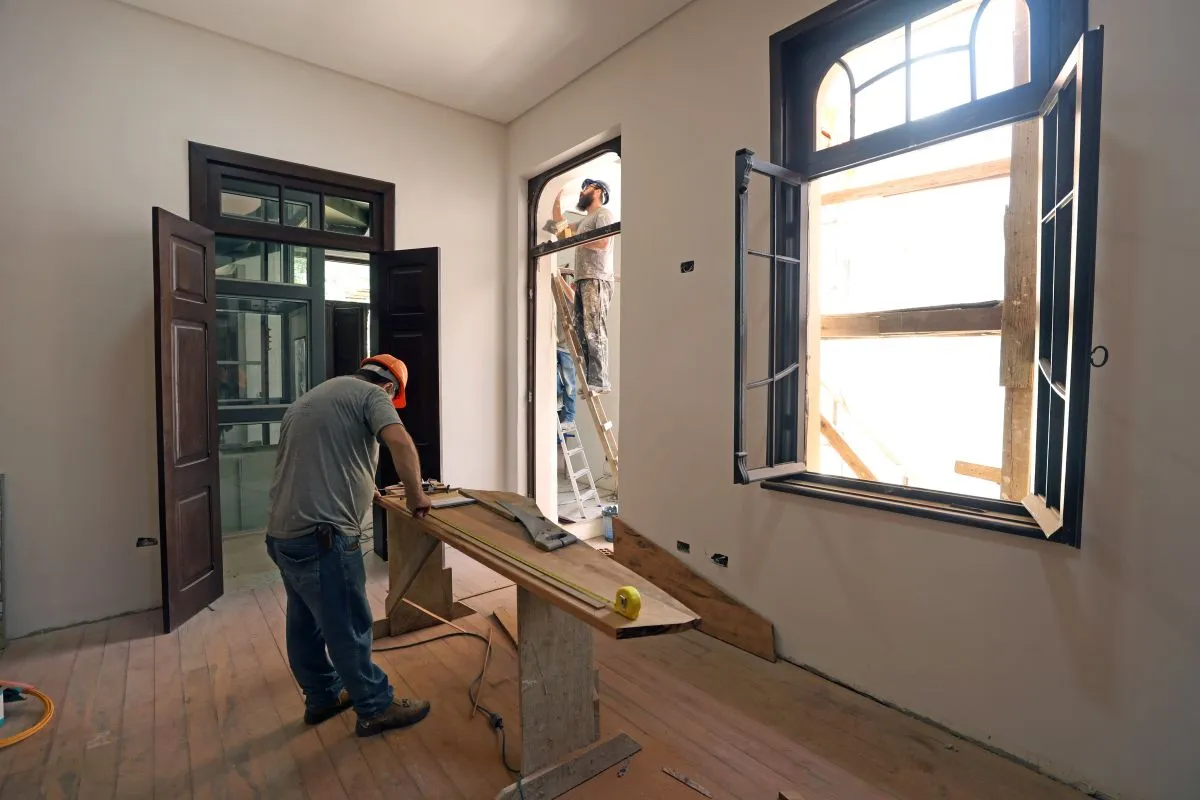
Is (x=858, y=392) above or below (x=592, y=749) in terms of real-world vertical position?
above

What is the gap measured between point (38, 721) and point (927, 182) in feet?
15.8

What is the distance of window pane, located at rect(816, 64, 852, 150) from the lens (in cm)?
262

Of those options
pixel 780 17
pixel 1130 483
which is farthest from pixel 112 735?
pixel 780 17

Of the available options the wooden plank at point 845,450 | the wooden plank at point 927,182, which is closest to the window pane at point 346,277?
the wooden plank at point 927,182

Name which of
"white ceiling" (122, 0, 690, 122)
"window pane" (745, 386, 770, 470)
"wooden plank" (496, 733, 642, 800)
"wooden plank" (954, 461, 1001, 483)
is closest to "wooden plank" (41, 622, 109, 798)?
"wooden plank" (496, 733, 642, 800)

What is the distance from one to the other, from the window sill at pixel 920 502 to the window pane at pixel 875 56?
1.73 metres

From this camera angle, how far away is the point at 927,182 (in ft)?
10.9

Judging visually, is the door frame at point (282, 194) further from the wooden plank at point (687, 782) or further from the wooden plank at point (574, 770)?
the wooden plank at point (687, 782)

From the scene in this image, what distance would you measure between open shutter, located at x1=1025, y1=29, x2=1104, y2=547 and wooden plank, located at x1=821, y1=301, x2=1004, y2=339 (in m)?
0.40

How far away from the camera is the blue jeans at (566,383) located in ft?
19.1

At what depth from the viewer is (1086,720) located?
5.93 ft

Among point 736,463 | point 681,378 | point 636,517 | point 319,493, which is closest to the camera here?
point 319,493

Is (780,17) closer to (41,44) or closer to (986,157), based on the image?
(986,157)

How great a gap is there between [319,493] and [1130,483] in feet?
8.39
